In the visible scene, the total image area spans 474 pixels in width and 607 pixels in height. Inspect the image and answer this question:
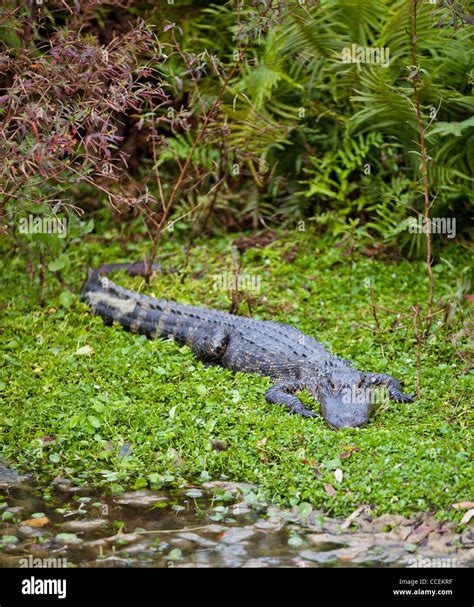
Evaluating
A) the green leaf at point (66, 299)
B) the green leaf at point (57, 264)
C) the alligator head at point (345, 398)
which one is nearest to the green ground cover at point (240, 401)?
the green leaf at point (66, 299)

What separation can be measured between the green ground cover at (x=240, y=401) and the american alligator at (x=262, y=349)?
15 centimetres

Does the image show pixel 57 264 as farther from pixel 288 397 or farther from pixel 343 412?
pixel 343 412

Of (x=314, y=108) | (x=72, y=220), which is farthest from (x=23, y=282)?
(x=314, y=108)

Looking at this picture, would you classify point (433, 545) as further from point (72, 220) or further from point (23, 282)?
point (23, 282)

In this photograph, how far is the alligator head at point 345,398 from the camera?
20.0 ft

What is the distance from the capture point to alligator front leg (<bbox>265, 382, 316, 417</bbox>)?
6402 millimetres

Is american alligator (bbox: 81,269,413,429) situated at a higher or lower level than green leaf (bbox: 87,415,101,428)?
higher

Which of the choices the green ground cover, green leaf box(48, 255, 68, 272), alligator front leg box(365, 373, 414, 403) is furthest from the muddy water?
green leaf box(48, 255, 68, 272)

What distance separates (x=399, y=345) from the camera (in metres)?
7.60

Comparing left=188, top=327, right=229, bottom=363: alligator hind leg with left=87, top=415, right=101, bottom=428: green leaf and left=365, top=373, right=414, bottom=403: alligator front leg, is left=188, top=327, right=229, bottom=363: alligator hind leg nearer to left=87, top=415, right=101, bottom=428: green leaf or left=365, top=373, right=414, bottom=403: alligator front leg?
left=365, top=373, right=414, bottom=403: alligator front leg

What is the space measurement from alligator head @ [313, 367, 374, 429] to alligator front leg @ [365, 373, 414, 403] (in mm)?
182

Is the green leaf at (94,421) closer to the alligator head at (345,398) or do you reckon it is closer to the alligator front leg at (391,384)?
the alligator head at (345,398)

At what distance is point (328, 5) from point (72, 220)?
385 cm

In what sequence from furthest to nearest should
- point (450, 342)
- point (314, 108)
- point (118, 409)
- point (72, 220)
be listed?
point (314, 108)
point (72, 220)
point (450, 342)
point (118, 409)
